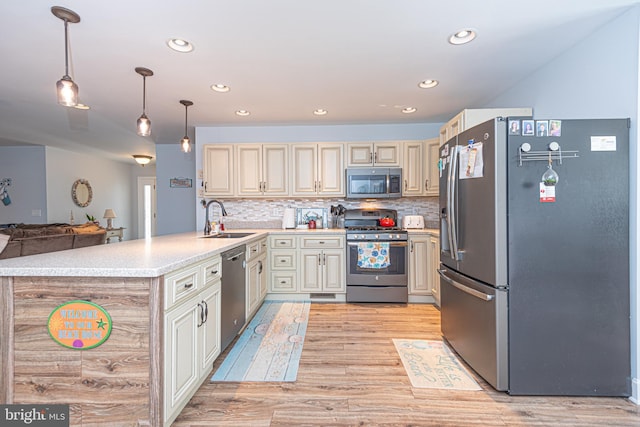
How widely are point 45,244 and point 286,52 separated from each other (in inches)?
133

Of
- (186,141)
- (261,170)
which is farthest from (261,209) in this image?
(186,141)

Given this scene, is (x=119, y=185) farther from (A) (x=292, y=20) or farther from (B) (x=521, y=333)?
(B) (x=521, y=333)

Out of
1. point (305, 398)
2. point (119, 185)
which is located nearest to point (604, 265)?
point (305, 398)

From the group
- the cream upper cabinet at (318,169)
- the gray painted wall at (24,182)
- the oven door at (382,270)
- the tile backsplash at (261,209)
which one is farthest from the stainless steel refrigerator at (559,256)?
the gray painted wall at (24,182)

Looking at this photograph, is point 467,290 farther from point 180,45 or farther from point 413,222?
point 180,45

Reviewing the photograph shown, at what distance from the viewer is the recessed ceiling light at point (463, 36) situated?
2020 mm

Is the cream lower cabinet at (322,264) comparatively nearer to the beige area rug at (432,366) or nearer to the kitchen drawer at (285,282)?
the kitchen drawer at (285,282)

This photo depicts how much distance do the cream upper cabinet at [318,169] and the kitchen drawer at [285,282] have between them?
3.59ft

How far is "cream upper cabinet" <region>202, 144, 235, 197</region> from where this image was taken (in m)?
4.10

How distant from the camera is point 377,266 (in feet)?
12.0

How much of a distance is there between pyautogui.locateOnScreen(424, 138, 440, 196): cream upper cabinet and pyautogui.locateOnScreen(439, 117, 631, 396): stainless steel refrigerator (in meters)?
2.04

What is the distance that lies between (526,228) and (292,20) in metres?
1.96

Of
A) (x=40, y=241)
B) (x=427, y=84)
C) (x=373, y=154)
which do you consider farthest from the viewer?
(x=373, y=154)

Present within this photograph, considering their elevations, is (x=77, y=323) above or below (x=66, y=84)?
below
